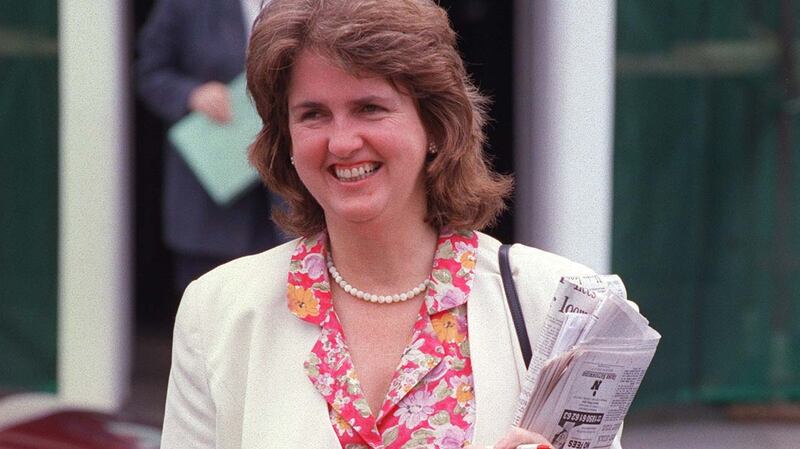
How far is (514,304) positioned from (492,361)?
4.4 inches

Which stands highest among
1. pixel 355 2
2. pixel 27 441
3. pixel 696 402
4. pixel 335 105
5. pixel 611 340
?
pixel 355 2

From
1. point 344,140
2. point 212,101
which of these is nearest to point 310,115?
point 344,140

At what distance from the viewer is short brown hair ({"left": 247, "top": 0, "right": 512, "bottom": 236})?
2.52m

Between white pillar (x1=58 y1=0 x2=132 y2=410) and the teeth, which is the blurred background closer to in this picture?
white pillar (x1=58 y1=0 x2=132 y2=410)

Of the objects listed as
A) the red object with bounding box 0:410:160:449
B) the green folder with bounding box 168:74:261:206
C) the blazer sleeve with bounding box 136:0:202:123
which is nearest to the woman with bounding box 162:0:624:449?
the red object with bounding box 0:410:160:449

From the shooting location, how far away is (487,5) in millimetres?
7461

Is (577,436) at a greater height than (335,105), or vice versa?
(335,105)

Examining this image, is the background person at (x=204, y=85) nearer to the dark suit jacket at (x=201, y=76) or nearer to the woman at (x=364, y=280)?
the dark suit jacket at (x=201, y=76)

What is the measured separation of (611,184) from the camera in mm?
5578

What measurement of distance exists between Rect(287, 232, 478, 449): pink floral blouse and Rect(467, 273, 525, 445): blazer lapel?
27 millimetres

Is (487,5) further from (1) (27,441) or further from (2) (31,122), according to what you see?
(1) (27,441)

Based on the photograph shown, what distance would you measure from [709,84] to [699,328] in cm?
91

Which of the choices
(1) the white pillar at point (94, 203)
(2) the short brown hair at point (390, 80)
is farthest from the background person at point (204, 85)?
(2) the short brown hair at point (390, 80)

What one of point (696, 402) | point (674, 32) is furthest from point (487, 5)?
point (696, 402)
